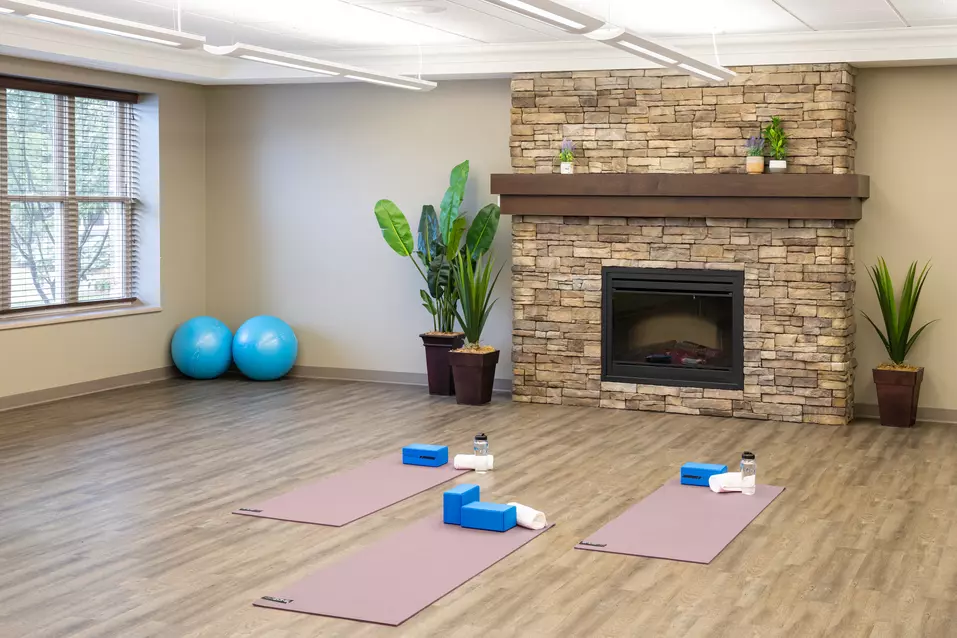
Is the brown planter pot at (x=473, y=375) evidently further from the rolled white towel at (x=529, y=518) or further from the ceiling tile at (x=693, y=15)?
the rolled white towel at (x=529, y=518)

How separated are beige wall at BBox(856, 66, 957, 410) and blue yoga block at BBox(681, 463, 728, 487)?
9.33ft

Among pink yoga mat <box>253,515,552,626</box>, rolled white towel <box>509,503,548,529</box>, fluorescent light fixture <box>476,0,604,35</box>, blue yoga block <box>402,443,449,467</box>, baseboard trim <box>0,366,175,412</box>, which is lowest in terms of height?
pink yoga mat <box>253,515,552,626</box>

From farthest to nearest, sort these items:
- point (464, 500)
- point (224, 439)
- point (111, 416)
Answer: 1. point (111, 416)
2. point (224, 439)
3. point (464, 500)

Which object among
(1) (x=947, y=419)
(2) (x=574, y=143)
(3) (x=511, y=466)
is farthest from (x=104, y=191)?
(1) (x=947, y=419)

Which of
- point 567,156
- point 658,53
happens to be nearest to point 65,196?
point 567,156

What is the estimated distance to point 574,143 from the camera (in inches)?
338

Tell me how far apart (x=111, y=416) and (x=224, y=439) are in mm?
1250

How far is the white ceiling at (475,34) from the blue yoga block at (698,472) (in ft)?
8.84

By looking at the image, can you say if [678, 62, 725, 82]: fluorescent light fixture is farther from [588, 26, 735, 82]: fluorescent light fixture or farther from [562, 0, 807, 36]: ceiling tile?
[562, 0, 807, 36]: ceiling tile

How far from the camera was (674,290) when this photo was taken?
8.40 meters

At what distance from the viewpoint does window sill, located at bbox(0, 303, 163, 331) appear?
8.35 metres

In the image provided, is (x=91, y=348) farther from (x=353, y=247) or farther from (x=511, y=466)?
(x=511, y=466)

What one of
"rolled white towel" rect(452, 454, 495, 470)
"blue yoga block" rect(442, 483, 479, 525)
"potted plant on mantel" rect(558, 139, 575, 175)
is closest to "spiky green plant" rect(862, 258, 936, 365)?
"potted plant on mantel" rect(558, 139, 575, 175)

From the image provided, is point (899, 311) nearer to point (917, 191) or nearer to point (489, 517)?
point (917, 191)
